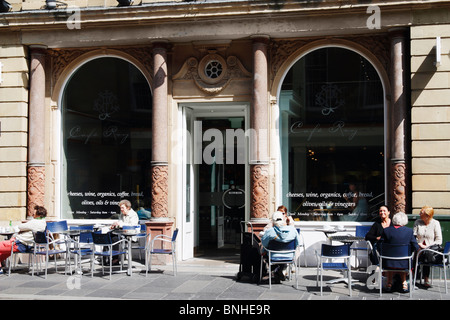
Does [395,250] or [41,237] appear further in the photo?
[41,237]

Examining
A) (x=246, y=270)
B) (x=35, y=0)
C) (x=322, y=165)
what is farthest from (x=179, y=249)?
(x=35, y=0)

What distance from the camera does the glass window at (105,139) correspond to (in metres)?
13.7

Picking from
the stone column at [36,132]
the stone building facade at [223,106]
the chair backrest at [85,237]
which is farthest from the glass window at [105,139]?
the chair backrest at [85,237]

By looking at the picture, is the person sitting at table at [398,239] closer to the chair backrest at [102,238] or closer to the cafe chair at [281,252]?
the cafe chair at [281,252]

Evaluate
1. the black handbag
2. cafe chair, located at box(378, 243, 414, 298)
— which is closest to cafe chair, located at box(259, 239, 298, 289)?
cafe chair, located at box(378, 243, 414, 298)

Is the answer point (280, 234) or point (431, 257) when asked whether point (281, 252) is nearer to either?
point (280, 234)

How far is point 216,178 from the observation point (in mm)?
14891

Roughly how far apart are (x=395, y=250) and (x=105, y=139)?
7.59 m

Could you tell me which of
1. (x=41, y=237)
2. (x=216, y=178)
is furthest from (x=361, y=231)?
(x=41, y=237)

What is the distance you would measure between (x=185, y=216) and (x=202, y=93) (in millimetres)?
2919

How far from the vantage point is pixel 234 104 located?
1331 cm
